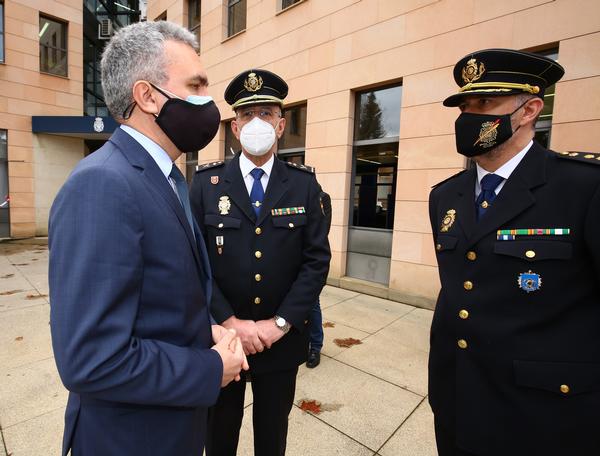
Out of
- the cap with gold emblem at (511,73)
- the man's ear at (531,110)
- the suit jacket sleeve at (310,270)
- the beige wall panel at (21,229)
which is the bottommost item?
the beige wall panel at (21,229)

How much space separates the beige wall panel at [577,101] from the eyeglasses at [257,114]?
12.1 feet

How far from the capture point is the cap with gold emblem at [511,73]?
1444 mm

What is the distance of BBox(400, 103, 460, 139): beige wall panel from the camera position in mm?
4738

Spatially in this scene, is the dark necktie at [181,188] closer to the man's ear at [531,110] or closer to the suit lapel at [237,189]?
the suit lapel at [237,189]

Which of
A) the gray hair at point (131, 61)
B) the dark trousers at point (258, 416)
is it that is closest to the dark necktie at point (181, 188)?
the gray hair at point (131, 61)

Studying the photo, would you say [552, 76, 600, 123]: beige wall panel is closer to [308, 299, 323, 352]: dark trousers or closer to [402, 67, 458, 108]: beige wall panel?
[402, 67, 458, 108]: beige wall panel

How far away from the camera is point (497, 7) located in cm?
434

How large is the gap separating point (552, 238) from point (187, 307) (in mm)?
1352

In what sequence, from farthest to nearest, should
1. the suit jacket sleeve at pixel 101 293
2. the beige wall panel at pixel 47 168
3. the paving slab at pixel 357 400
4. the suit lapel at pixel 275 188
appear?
the beige wall panel at pixel 47 168 → the paving slab at pixel 357 400 → the suit lapel at pixel 275 188 → the suit jacket sleeve at pixel 101 293

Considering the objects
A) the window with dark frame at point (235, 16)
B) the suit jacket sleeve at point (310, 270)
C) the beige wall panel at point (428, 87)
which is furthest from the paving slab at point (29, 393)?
the window with dark frame at point (235, 16)

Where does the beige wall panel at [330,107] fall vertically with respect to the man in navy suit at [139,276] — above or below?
above

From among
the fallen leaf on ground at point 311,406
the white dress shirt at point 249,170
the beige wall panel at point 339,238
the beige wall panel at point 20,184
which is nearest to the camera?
the white dress shirt at point 249,170

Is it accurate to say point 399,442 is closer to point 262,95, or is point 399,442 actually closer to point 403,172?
point 262,95

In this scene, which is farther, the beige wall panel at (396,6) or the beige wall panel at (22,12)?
the beige wall panel at (22,12)
